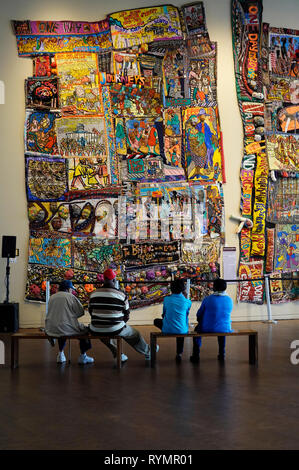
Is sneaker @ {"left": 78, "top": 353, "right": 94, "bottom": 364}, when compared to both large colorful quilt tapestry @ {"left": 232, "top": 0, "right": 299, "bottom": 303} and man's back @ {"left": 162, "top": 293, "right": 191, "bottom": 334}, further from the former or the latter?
large colorful quilt tapestry @ {"left": 232, "top": 0, "right": 299, "bottom": 303}

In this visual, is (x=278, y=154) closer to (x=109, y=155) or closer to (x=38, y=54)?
(x=109, y=155)

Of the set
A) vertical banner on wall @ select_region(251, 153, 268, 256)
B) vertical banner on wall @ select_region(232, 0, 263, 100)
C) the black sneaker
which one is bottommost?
the black sneaker

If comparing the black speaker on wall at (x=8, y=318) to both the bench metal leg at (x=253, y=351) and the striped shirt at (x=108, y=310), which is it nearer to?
the striped shirt at (x=108, y=310)

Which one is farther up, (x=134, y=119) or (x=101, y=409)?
(x=134, y=119)

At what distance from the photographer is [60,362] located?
8773 mm

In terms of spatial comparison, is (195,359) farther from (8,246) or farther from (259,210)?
(259,210)

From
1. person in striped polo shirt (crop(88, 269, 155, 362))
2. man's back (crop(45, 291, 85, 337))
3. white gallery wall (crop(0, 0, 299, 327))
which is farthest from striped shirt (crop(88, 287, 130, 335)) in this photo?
white gallery wall (crop(0, 0, 299, 327))

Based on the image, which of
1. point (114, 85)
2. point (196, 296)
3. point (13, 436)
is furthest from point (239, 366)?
point (114, 85)

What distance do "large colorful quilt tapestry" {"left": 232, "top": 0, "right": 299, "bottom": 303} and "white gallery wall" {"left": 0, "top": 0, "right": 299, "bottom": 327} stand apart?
20 cm

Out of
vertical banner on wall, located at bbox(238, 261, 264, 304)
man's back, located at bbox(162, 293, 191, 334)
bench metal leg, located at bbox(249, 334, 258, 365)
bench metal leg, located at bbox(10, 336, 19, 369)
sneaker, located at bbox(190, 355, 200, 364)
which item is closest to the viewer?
bench metal leg, located at bbox(10, 336, 19, 369)

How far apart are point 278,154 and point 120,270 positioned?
4.32m

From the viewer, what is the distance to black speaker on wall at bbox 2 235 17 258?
12.8 meters

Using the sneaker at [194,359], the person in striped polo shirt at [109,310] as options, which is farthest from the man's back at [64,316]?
the sneaker at [194,359]

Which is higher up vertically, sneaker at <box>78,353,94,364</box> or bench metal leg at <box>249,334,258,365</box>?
bench metal leg at <box>249,334,258,365</box>
